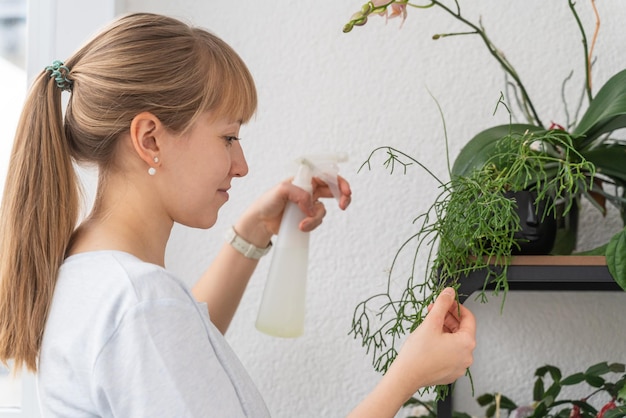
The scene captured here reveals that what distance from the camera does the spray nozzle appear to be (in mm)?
1010

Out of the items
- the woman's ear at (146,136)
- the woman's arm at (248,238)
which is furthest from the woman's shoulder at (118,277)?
the woman's arm at (248,238)

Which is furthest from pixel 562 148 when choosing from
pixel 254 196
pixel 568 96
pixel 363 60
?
pixel 254 196

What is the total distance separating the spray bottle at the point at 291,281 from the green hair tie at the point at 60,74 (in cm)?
33

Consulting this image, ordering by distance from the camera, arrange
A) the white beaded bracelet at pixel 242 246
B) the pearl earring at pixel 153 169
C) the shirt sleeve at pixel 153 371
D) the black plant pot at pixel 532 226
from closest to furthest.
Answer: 1. the shirt sleeve at pixel 153 371
2. the pearl earring at pixel 153 169
3. the black plant pot at pixel 532 226
4. the white beaded bracelet at pixel 242 246

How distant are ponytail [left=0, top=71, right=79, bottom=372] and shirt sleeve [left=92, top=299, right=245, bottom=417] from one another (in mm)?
126

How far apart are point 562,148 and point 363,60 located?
0.38m

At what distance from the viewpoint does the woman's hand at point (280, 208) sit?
1027mm

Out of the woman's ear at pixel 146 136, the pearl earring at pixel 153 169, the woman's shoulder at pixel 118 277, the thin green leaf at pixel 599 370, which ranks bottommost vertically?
the thin green leaf at pixel 599 370

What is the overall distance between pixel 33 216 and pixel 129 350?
20 centimetres

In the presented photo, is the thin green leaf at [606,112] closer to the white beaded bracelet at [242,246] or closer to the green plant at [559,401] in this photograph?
the green plant at [559,401]

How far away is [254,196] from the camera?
1.22m

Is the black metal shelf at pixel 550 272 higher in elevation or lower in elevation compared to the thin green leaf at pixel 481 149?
lower

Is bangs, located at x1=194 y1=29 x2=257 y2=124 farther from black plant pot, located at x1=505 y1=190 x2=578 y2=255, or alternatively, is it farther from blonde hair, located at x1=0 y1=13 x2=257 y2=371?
black plant pot, located at x1=505 y1=190 x2=578 y2=255

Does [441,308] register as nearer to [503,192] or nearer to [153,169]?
[503,192]
